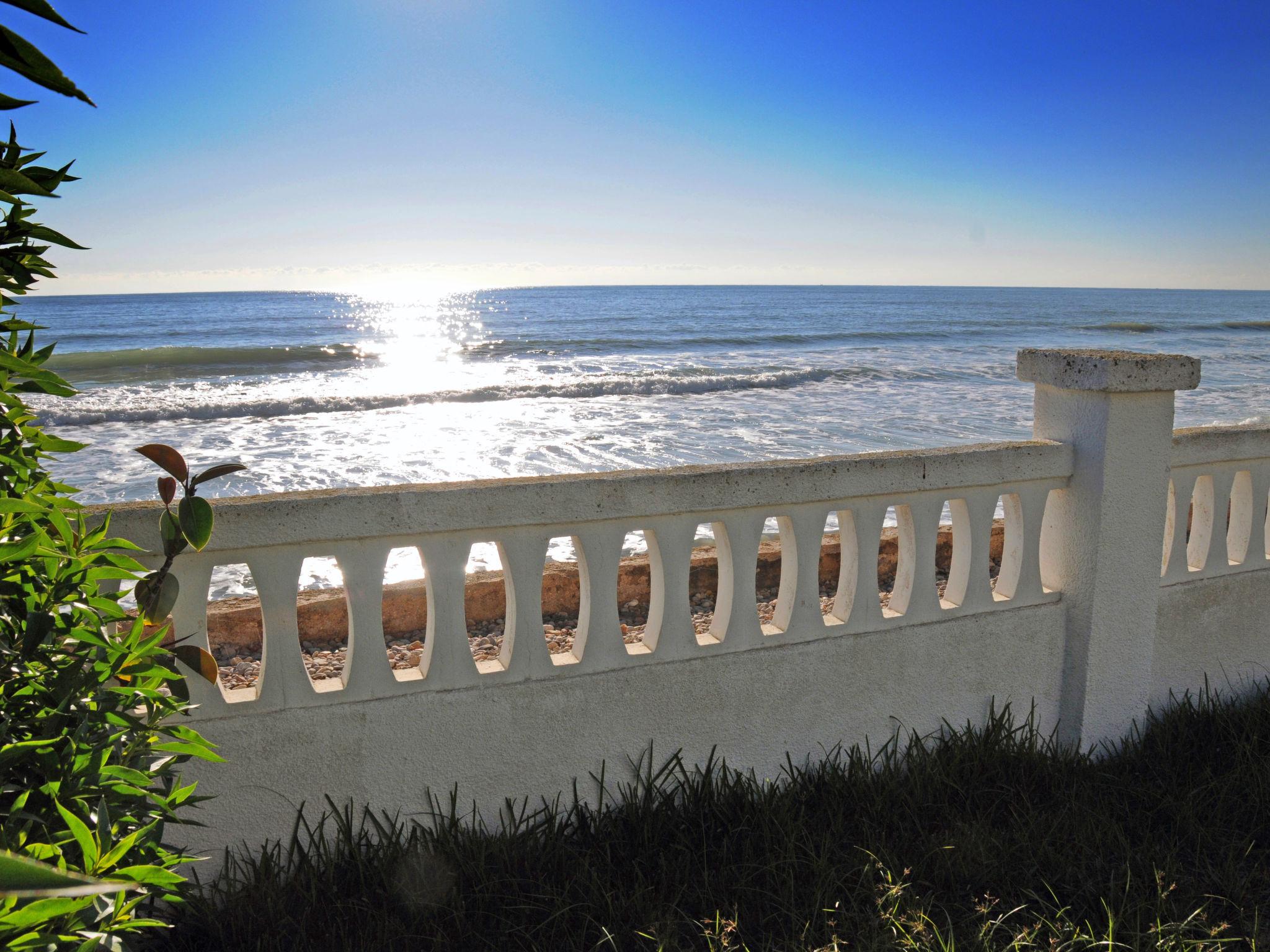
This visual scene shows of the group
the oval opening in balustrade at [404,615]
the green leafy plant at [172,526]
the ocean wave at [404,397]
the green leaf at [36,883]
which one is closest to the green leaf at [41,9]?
the green leaf at [36,883]

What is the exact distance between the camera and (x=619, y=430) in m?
13.7

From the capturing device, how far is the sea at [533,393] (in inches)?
449

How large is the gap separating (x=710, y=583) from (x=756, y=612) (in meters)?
2.06

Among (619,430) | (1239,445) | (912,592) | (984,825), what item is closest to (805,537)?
(912,592)

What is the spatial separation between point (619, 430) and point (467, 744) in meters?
11.1

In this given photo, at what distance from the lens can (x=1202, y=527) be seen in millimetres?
3709

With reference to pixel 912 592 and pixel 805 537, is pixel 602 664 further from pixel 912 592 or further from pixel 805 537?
pixel 912 592

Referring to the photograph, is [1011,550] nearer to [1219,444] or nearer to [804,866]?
[1219,444]

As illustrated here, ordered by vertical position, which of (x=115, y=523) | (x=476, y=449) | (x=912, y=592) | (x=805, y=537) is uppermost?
(x=115, y=523)

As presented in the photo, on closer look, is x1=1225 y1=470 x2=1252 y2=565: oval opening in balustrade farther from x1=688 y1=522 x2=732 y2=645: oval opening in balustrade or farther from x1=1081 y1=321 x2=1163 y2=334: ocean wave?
x1=1081 y1=321 x2=1163 y2=334: ocean wave

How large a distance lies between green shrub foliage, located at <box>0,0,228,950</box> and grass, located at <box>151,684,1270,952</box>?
0.87 m

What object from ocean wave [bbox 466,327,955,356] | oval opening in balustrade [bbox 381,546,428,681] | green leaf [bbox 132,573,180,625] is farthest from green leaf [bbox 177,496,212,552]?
ocean wave [bbox 466,327,955,356]

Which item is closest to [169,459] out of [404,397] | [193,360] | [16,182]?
[16,182]

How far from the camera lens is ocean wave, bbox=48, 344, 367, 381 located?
2248 centimetres
